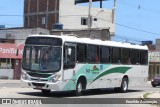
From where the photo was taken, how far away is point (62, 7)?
83250 mm

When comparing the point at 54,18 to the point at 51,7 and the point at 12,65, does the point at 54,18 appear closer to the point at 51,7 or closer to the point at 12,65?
the point at 51,7

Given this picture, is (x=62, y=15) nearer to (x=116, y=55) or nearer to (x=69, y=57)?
(x=116, y=55)

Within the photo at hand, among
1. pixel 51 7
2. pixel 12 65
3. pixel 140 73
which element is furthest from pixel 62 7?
pixel 140 73

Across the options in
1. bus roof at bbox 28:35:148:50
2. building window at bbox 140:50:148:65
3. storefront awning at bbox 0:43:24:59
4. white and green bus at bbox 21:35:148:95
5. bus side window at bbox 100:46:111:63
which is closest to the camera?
white and green bus at bbox 21:35:148:95

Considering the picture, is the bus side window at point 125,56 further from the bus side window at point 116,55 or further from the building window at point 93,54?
the building window at point 93,54

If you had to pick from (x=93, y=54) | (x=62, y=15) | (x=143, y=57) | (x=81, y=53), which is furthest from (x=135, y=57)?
(x=62, y=15)

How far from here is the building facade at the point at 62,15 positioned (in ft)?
274

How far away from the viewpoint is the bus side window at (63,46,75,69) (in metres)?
23.2

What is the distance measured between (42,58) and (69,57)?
4.64ft

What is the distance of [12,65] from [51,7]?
103ft

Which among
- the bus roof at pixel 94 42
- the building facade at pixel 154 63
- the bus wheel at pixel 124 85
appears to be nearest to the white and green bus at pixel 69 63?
the bus roof at pixel 94 42

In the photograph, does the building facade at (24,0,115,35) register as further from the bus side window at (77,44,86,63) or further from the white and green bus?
the bus side window at (77,44,86,63)

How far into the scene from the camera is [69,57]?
2353cm

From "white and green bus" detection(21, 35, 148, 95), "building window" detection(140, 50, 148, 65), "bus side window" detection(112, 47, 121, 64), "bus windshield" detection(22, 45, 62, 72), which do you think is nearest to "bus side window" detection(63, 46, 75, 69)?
"white and green bus" detection(21, 35, 148, 95)
